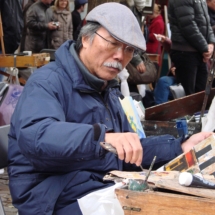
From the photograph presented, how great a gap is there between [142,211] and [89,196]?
11.6 inches

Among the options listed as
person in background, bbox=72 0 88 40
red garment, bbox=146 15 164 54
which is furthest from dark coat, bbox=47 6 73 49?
red garment, bbox=146 15 164 54

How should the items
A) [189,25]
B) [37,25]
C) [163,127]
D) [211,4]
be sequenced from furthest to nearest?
1. [37,25]
2. [211,4]
3. [189,25]
4. [163,127]

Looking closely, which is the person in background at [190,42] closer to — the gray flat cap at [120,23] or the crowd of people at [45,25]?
the crowd of people at [45,25]

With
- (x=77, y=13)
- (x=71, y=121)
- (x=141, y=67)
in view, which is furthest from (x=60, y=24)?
(x=71, y=121)

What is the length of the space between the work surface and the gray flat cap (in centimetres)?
229

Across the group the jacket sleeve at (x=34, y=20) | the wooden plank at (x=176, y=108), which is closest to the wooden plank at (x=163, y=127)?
the wooden plank at (x=176, y=108)

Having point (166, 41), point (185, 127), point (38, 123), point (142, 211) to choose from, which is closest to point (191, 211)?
point (142, 211)

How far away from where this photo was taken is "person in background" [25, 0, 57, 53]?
869 cm

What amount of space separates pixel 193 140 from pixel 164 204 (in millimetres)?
833

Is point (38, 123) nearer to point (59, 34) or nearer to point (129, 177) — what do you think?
point (129, 177)

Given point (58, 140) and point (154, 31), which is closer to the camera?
A: point (58, 140)

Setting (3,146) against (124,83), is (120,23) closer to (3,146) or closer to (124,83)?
(3,146)

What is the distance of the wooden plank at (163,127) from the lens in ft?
14.2

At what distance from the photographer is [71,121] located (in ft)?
7.84
